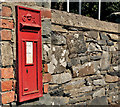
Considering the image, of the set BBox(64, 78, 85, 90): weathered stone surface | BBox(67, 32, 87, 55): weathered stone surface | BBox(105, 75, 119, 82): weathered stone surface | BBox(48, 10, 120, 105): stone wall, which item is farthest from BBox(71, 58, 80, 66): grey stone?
BBox(105, 75, 119, 82): weathered stone surface

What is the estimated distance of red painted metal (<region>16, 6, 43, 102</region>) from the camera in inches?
107

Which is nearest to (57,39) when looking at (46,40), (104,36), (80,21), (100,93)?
(46,40)

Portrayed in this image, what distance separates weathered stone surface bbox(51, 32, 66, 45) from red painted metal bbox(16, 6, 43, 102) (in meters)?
0.37

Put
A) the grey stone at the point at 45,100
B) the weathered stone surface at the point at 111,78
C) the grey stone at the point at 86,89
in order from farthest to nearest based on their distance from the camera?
the weathered stone surface at the point at 111,78 → the grey stone at the point at 86,89 → the grey stone at the point at 45,100

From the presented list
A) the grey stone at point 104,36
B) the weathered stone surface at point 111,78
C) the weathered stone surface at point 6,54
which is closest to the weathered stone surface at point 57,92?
the weathered stone surface at point 6,54

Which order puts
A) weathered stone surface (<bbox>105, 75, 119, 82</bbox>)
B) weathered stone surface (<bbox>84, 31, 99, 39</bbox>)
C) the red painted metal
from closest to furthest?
the red painted metal, weathered stone surface (<bbox>84, 31, 99, 39</bbox>), weathered stone surface (<bbox>105, 75, 119, 82</bbox>)

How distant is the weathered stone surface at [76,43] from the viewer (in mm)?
3576

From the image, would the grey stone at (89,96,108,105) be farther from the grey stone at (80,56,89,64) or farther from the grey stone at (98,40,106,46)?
the grey stone at (98,40,106,46)

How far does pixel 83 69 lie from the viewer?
12.5 ft

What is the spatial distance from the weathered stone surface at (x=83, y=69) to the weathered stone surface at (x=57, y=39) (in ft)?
1.71

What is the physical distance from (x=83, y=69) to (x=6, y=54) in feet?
5.42

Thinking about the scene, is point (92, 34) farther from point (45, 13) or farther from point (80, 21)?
point (45, 13)

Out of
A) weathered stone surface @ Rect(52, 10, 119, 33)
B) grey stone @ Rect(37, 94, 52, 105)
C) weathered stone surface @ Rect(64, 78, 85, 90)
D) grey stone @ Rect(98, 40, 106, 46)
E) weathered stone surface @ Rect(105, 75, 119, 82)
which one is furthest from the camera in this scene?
weathered stone surface @ Rect(105, 75, 119, 82)

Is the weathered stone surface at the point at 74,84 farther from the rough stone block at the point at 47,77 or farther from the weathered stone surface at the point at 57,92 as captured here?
the rough stone block at the point at 47,77
